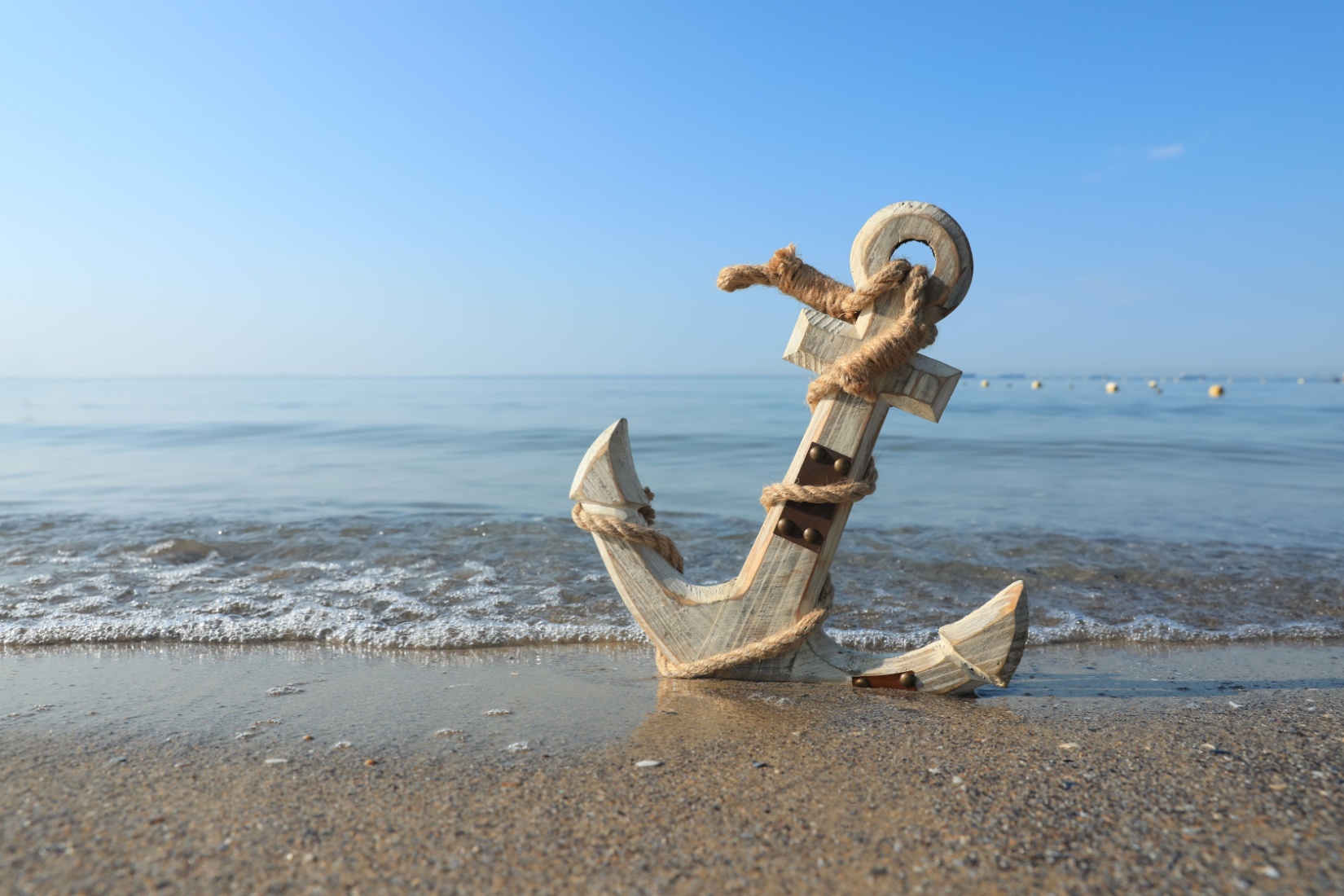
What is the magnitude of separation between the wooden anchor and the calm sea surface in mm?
1255

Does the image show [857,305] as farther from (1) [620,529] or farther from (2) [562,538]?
(2) [562,538]

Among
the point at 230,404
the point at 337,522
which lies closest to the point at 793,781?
the point at 337,522

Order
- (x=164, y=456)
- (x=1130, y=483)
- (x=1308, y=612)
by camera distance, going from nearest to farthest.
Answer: (x=1308, y=612), (x=1130, y=483), (x=164, y=456)

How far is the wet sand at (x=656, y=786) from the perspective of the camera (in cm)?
169

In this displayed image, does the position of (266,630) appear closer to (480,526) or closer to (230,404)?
(480,526)

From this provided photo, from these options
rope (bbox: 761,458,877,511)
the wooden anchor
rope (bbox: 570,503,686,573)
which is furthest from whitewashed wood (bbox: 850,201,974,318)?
rope (bbox: 570,503,686,573)

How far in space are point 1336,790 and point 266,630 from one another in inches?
Result: 157

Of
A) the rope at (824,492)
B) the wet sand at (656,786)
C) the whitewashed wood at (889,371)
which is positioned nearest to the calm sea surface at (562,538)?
the wet sand at (656,786)

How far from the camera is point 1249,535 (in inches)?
266

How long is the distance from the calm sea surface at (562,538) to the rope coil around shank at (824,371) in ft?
4.26

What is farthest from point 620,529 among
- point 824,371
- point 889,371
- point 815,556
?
point 889,371

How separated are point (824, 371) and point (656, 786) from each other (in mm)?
1359

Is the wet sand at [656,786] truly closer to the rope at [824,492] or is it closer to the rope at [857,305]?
the rope at [824,492]

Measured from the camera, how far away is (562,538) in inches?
257
